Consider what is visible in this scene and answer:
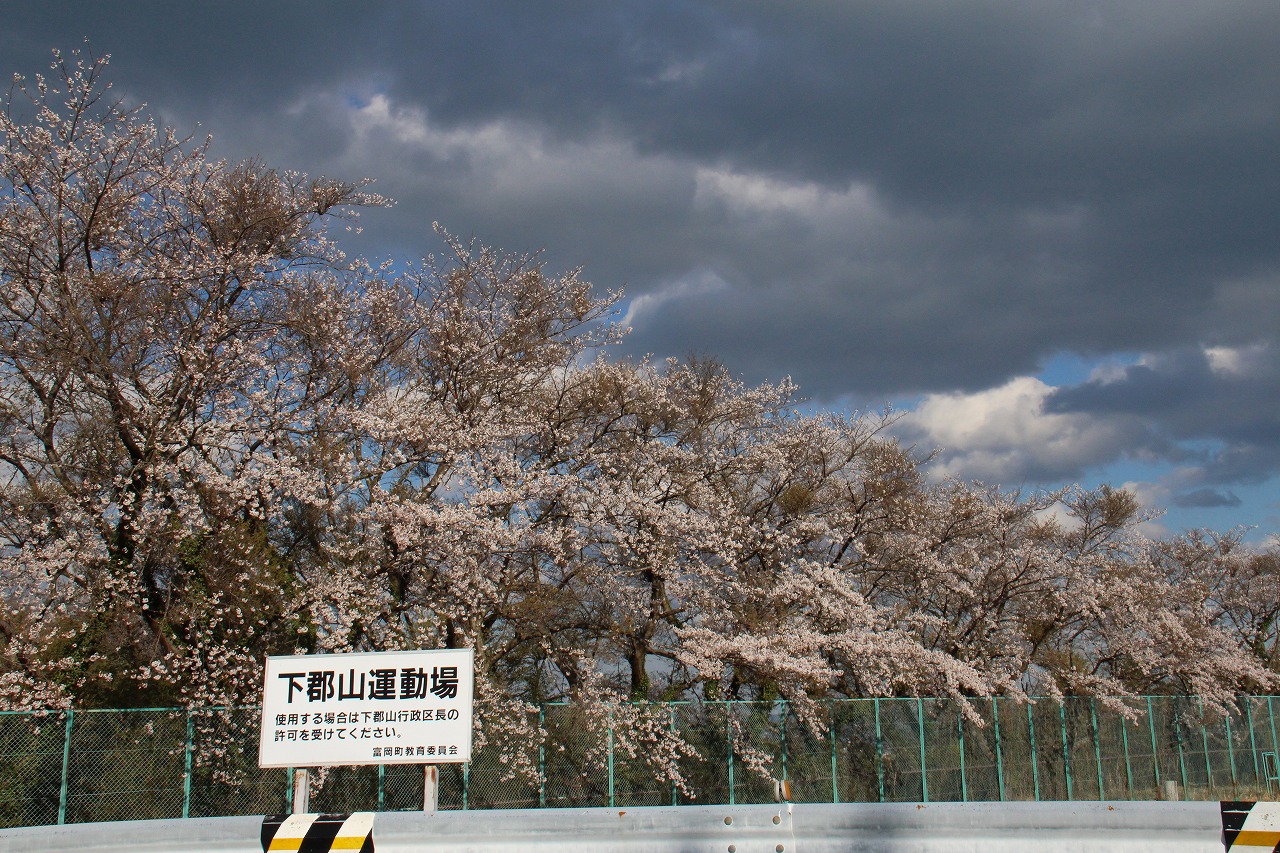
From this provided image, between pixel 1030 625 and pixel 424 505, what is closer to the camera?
pixel 424 505

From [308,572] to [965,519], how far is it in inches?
594

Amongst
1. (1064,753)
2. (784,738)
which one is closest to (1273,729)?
(1064,753)

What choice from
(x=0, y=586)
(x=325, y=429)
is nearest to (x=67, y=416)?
(x=0, y=586)

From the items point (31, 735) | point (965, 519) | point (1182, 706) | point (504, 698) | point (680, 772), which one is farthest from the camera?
point (1182, 706)

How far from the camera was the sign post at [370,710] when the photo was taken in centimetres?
1005

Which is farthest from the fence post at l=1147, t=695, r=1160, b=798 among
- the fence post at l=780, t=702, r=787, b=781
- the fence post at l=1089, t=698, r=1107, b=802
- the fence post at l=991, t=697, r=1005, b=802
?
the fence post at l=780, t=702, r=787, b=781

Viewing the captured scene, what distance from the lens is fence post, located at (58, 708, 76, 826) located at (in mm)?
15234

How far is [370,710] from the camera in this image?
10125mm

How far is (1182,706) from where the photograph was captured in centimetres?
2691

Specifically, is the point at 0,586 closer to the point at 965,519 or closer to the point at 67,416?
the point at 67,416

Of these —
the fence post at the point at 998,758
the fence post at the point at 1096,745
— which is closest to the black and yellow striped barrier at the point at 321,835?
the fence post at the point at 998,758

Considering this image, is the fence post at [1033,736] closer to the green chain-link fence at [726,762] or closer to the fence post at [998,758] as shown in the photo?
the green chain-link fence at [726,762]

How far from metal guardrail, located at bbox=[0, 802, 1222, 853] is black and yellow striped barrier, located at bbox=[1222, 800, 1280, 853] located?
0.87m

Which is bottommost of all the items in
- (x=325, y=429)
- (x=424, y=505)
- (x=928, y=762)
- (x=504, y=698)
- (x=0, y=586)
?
(x=928, y=762)
